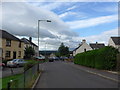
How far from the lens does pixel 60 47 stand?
11756 cm

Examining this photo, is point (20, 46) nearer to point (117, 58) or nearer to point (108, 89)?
point (117, 58)

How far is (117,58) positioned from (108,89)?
14.1 m

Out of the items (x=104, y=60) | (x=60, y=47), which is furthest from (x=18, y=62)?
(x=60, y=47)

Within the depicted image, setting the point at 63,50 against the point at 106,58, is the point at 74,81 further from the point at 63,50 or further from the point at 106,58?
the point at 63,50

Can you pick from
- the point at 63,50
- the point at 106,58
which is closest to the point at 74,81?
the point at 106,58

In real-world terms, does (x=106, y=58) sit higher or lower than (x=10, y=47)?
lower

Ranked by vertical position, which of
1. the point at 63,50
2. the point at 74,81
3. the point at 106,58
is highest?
the point at 63,50

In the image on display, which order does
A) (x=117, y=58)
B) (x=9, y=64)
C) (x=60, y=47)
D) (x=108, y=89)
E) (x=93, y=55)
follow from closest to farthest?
(x=108, y=89) < (x=117, y=58) < (x=93, y=55) < (x=9, y=64) < (x=60, y=47)

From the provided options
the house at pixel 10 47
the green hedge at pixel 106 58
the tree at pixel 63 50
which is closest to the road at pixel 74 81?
the green hedge at pixel 106 58

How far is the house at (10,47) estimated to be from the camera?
49.2 metres

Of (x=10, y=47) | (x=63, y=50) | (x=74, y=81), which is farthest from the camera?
(x=63, y=50)

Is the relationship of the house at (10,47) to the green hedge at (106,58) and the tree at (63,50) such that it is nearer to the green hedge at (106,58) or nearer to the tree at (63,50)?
the green hedge at (106,58)

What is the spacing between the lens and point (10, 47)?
5225 centimetres

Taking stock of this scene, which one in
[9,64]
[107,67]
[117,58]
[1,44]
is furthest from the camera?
[1,44]
